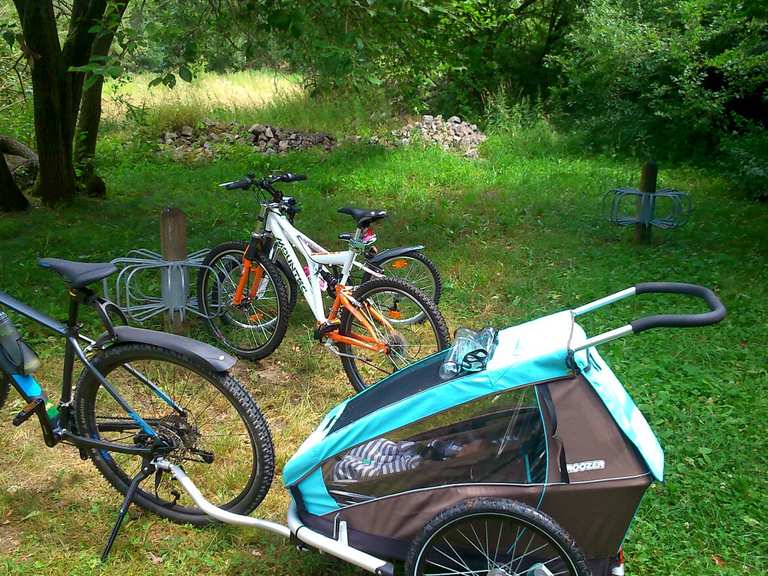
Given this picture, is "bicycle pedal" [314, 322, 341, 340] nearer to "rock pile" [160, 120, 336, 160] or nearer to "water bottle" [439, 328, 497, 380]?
"water bottle" [439, 328, 497, 380]

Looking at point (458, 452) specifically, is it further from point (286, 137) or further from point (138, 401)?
point (286, 137)

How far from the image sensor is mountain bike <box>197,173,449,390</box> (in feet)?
13.6

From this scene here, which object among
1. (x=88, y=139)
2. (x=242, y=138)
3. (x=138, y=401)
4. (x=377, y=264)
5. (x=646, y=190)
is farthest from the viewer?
(x=242, y=138)

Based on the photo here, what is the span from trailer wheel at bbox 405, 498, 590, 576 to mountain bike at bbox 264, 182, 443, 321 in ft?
6.16

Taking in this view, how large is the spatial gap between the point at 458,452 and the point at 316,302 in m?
2.09

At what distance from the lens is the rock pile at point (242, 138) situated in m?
13.0

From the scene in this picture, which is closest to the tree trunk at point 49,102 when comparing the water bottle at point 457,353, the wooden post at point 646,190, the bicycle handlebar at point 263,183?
the bicycle handlebar at point 263,183

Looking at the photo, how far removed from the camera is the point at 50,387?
170 inches

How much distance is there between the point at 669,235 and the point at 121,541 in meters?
6.30

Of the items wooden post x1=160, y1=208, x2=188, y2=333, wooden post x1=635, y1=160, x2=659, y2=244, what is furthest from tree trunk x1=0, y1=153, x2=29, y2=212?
wooden post x1=635, y1=160, x2=659, y2=244

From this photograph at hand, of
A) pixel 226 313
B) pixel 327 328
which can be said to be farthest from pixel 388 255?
pixel 226 313

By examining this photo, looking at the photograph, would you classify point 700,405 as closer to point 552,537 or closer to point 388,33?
point 552,537

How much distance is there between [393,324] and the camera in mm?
4242

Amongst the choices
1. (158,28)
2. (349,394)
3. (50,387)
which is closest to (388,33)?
(158,28)
